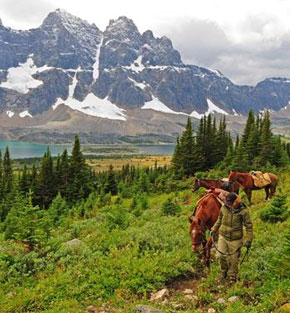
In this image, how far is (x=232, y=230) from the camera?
414 inches

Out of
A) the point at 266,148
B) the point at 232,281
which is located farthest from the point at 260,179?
the point at 266,148

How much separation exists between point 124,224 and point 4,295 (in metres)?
8.46

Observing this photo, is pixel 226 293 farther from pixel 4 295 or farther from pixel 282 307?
pixel 4 295

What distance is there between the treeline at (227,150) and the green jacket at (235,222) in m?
37.0

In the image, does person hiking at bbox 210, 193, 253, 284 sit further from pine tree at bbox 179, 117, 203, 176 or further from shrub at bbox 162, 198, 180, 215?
pine tree at bbox 179, 117, 203, 176

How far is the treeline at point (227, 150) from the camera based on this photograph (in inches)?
1975

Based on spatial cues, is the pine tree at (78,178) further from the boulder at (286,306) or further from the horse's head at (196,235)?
the boulder at (286,306)

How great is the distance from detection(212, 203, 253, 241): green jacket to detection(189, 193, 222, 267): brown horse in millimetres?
991

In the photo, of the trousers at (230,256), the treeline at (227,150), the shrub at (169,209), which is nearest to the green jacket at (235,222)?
the trousers at (230,256)

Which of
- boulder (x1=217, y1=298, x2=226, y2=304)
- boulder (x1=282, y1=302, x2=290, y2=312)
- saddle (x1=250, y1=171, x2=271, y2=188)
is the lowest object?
boulder (x1=217, y1=298, x2=226, y2=304)

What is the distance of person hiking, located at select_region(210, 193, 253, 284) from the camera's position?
1041cm

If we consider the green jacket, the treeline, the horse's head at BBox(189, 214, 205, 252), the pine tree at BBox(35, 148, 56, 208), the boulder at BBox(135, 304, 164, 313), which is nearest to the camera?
the boulder at BBox(135, 304, 164, 313)

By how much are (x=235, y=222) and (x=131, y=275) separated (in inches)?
136

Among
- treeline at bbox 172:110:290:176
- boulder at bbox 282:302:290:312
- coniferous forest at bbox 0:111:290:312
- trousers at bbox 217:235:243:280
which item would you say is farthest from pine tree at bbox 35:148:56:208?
boulder at bbox 282:302:290:312
